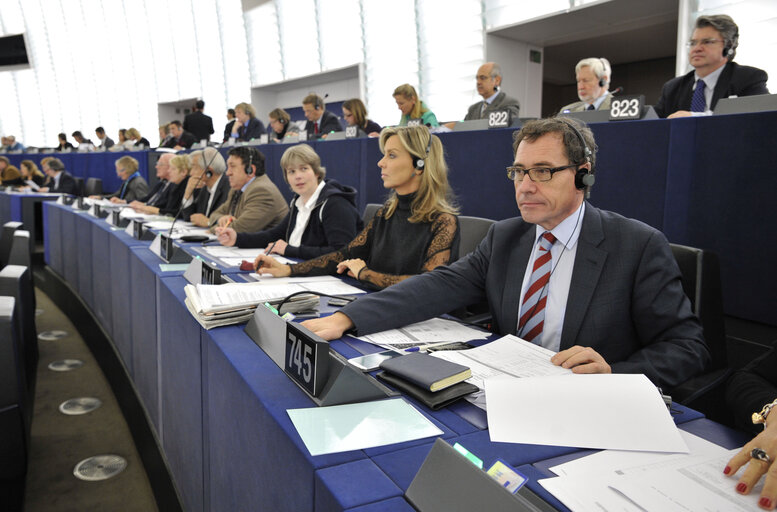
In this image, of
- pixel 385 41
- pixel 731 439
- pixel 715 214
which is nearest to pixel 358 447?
pixel 731 439

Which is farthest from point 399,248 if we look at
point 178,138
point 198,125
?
point 198,125

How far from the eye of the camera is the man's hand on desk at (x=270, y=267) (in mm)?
2086

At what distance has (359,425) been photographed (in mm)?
829

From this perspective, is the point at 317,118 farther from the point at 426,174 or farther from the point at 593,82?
the point at 426,174

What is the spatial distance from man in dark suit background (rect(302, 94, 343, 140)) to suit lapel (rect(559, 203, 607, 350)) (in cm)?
507

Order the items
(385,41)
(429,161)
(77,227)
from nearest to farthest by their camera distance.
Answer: (429,161) < (77,227) < (385,41)

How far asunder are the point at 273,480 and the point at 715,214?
1.96m

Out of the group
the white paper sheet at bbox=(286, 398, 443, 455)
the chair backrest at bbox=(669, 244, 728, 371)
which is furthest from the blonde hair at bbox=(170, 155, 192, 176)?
the white paper sheet at bbox=(286, 398, 443, 455)

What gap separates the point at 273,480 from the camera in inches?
33.9

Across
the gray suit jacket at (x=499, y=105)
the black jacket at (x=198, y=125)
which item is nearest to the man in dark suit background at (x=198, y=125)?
the black jacket at (x=198, y=125)

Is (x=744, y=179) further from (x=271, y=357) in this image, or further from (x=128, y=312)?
(x=128, y=312)

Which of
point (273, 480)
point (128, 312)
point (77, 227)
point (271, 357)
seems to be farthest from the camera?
point (77, 227)

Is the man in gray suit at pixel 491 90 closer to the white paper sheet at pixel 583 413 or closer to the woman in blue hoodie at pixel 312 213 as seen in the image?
the woman in blue hoodie at pixel 312 213

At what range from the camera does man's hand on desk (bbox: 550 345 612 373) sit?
0.99 m
